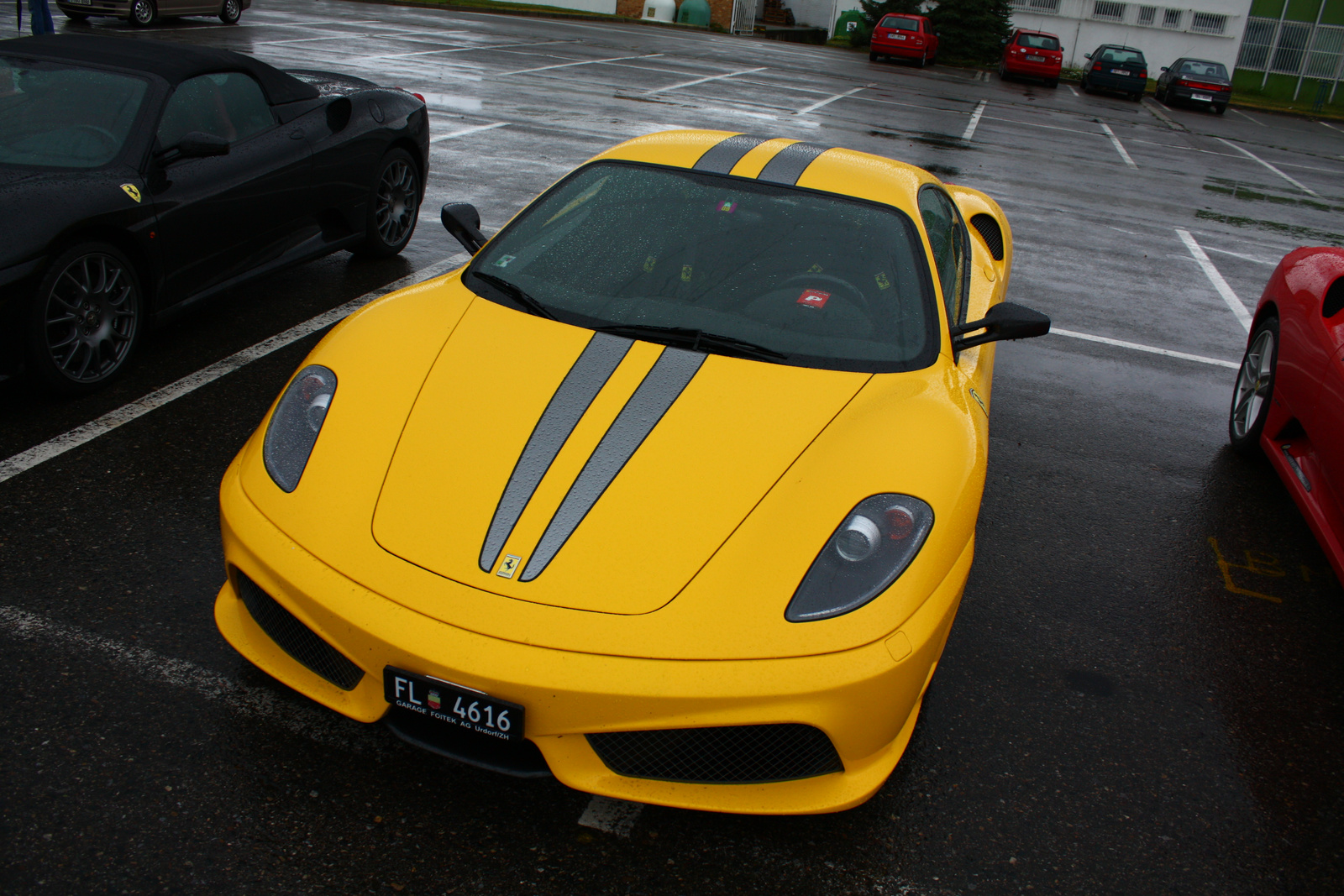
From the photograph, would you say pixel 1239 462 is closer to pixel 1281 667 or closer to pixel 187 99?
pixel 1281 667

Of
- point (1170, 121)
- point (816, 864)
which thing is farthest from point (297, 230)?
point (1170, 121)

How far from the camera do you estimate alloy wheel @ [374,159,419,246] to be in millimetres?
6160

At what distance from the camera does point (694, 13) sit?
39250mm

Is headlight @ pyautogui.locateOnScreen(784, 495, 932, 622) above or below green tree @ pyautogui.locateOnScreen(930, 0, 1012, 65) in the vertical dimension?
below

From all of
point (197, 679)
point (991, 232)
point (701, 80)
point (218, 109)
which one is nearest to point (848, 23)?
point (701, 80)

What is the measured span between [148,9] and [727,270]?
19.1 metres

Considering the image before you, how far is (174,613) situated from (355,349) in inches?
36.5

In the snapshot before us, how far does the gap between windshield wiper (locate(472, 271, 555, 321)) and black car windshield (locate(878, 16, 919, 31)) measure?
2992 cm

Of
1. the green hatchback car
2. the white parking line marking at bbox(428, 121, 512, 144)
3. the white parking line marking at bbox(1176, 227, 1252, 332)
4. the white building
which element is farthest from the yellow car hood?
the white building

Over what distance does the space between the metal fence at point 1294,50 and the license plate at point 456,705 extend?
43.6m

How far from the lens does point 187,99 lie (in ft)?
15.3

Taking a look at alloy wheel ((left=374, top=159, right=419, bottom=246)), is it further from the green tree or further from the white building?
the white building

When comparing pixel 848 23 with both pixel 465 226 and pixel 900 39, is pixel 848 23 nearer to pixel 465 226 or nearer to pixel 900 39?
pixel 900 39

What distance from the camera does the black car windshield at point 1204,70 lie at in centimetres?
2652
